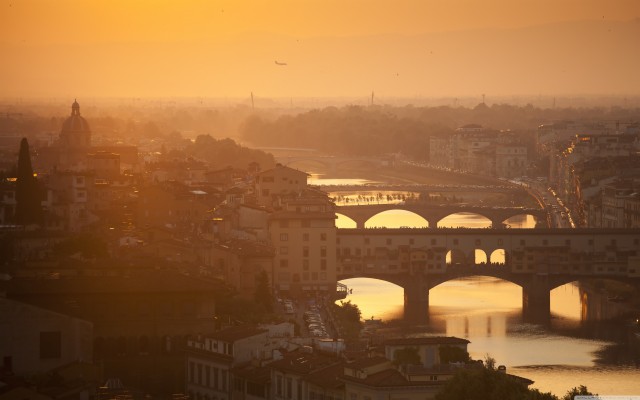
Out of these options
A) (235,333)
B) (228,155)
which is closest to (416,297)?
(235,333)

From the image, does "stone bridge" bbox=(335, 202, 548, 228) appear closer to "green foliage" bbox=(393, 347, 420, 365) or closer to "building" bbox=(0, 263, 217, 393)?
"building" bbox=(0, 263, 217, 393)

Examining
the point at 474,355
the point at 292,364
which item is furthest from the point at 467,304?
the point at 292,364

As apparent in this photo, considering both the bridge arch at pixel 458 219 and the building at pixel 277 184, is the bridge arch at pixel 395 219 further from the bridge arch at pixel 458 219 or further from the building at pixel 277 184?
the building at pixel 277 184

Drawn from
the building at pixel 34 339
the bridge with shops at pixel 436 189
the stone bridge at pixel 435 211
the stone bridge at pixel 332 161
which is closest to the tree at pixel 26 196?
the building at pixel 34 339

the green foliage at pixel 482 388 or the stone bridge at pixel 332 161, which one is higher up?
the stone bridge at pixel 332 161

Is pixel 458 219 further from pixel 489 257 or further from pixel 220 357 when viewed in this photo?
pixel 220 357

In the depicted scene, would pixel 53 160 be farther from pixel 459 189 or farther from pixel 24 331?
pixel 24 331
